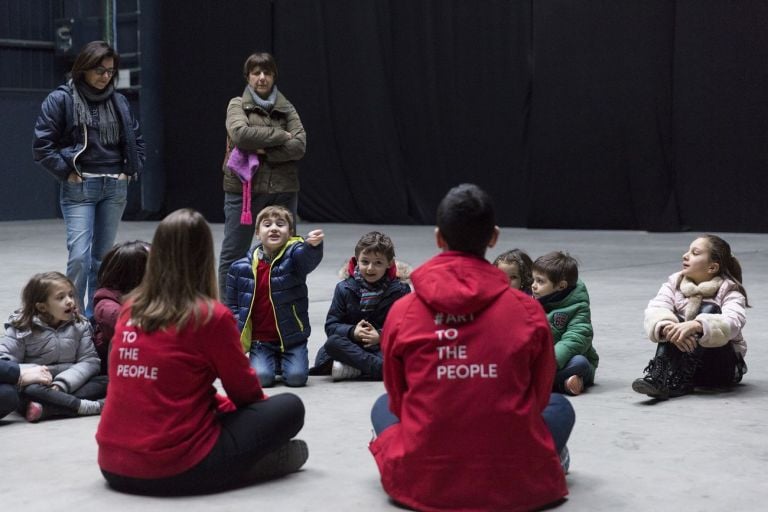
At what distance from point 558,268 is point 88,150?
285 cm

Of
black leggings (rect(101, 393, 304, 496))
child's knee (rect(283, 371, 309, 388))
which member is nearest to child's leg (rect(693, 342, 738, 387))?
child's knee (rect(283, 371, 309, 388))

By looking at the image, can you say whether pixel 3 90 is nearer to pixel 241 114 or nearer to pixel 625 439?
pixel 241 114

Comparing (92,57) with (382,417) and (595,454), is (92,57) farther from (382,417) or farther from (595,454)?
(595,454)

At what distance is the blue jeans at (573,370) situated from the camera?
4.96 meters

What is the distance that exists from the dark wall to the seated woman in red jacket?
1129 cm

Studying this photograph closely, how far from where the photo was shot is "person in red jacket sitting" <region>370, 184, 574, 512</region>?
311cm

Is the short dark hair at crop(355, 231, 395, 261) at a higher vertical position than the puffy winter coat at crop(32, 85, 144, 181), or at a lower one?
lower

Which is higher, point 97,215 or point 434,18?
point 434,18

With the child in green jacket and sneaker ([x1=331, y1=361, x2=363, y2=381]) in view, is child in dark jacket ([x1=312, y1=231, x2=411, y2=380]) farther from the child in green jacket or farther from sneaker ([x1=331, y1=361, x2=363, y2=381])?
the child in green jacket

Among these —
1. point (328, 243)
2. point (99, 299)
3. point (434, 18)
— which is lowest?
point (328, 243)

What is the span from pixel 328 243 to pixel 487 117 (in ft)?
11.6

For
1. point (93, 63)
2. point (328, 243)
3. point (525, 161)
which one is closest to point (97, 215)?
point (93, 63)

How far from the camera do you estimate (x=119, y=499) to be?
3.40m

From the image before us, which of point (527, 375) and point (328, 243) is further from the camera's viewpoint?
point (328, 243)
